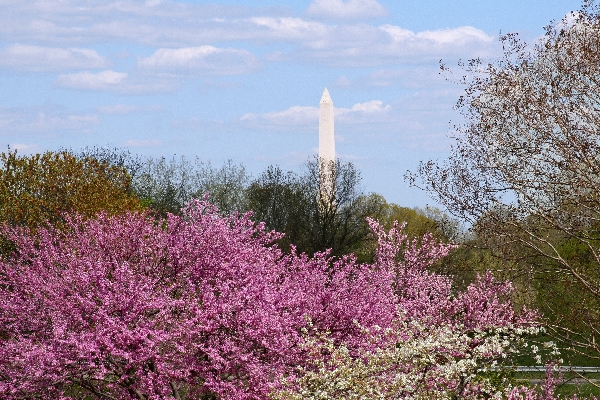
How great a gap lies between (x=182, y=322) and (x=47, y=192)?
18.6m

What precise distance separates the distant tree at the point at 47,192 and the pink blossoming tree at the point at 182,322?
13.4m

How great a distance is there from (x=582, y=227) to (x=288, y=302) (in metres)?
6.69

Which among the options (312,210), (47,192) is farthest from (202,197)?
(312,210)

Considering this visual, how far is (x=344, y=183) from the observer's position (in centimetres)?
5122

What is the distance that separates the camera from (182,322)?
543 inches

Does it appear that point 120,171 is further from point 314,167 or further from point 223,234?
point 223,234

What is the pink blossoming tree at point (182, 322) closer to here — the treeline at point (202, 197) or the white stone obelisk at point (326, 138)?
the treeline at point (202, 197)

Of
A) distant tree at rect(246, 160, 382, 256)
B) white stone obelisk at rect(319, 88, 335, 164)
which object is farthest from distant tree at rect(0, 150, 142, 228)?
white stone obelisk at rect(319, 88, 335, 164)

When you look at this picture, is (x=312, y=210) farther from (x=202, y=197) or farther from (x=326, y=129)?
(x=202, y=197)

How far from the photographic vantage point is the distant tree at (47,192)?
97.5ft

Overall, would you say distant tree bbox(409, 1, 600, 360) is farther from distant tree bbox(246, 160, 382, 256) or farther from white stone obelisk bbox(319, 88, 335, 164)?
white stone obelisk bbox(319, 88, 335, 164)

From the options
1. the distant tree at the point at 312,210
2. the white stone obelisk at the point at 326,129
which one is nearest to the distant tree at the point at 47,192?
the distant tree at the point at 312,210

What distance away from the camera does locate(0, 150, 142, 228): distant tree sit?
97.5ft

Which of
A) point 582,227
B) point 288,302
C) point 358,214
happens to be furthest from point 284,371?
point 358,214
